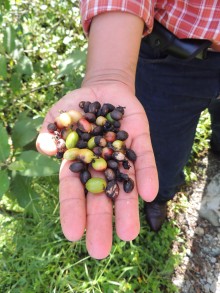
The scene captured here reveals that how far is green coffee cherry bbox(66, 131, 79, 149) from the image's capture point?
1708mm

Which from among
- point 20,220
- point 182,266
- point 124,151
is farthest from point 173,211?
point 124,151

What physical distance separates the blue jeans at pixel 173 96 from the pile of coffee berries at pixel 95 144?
46 centimetres

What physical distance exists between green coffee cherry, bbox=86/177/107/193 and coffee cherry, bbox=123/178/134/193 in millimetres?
91

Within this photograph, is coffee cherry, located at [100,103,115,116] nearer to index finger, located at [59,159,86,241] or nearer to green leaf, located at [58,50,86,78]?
index finger, located at [59,159,86,241]

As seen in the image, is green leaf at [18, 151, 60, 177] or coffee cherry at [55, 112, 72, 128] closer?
coffee cherry at [55, 112, 72, 128]

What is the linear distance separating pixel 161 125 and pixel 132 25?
78cm

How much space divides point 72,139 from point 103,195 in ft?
1.20

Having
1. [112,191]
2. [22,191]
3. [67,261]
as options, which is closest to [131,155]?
[112,191]

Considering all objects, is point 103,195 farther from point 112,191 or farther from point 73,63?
point 73,63

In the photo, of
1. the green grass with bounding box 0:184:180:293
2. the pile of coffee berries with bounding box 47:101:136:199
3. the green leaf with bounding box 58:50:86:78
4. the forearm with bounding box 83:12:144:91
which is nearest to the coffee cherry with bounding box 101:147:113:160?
the pile of coffee berries with bounding box 47:101:136:199

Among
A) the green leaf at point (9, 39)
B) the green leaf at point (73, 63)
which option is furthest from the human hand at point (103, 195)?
the green leaf at point (9, 39)

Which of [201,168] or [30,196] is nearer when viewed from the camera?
[30,196]

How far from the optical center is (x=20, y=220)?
8.87 feet

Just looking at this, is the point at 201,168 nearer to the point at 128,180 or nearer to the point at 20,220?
the point at 20,220
